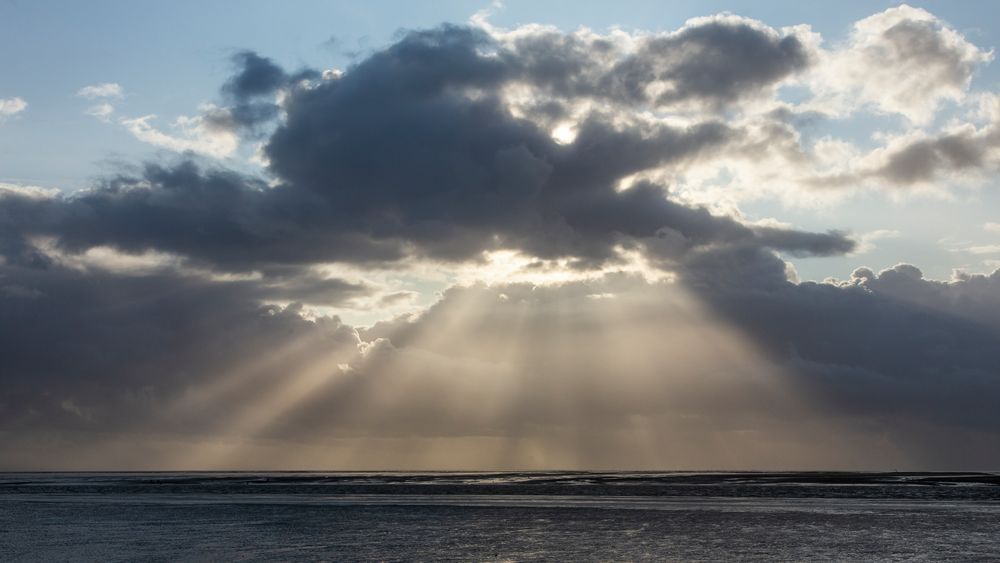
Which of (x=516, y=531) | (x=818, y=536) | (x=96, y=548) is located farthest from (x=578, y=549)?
(x=96, y=548)

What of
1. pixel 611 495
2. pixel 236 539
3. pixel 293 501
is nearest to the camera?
pixel 236 539

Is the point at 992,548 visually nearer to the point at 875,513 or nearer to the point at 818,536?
the point at 818,536

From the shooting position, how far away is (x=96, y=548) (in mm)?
51031

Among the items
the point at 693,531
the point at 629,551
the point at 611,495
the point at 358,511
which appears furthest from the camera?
the point at 611,495

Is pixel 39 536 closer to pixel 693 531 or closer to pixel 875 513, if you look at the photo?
pixel 693 531

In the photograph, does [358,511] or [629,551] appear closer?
[629,551]

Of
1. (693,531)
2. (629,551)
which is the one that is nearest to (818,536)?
(693,531)

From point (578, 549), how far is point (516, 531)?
12.2 meters

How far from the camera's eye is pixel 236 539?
56125mm

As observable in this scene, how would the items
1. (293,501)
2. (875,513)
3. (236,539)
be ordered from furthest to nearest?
(293,501), (875,513), (236,539)

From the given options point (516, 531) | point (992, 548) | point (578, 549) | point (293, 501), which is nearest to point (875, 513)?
point (992, 548)

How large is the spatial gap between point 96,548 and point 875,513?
206 ft

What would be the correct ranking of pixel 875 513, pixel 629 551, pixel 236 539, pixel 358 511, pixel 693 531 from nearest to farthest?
pixel 629 551
pixel 236 539
pixel 693 531
pixel 875 513
pixel 358 511

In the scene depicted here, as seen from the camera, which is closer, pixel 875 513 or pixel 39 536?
pixel 39 536
